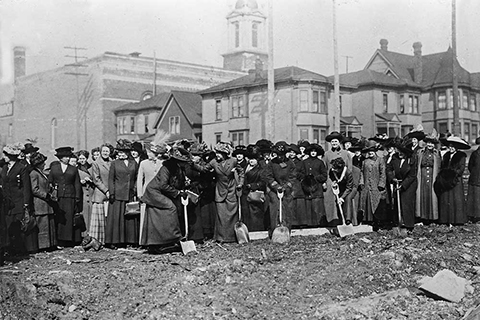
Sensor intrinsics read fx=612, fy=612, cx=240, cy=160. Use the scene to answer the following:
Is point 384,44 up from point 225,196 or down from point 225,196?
up

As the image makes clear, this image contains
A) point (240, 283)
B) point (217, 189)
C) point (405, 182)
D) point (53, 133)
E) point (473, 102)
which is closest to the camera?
point (240, 283)

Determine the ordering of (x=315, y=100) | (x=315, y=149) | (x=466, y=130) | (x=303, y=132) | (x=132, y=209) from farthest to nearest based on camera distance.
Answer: (x=466, y=130) < (x=315, y=100) < (x=303, y=132) < (x=315, y=149) < (x=132, y=209)

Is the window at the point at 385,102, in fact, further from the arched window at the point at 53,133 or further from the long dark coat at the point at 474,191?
the long dark coat at the point at 474,191

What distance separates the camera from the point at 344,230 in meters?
12.6

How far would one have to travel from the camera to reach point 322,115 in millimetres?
44281

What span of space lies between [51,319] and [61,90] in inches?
2321

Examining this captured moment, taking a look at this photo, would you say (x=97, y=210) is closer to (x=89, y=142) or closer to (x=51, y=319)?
(x=51, y=319)

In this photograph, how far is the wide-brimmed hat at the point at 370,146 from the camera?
1360cm

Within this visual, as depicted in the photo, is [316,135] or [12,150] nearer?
[12,150]

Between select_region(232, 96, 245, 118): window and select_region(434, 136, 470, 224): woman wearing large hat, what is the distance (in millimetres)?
33031

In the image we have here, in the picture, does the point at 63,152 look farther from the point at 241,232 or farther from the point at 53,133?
the point at 53,133

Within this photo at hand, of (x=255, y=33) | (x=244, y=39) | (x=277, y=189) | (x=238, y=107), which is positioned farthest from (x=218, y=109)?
(x=277, y=189)

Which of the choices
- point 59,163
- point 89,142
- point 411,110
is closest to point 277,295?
point 59,163

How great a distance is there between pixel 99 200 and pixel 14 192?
1836 mm
